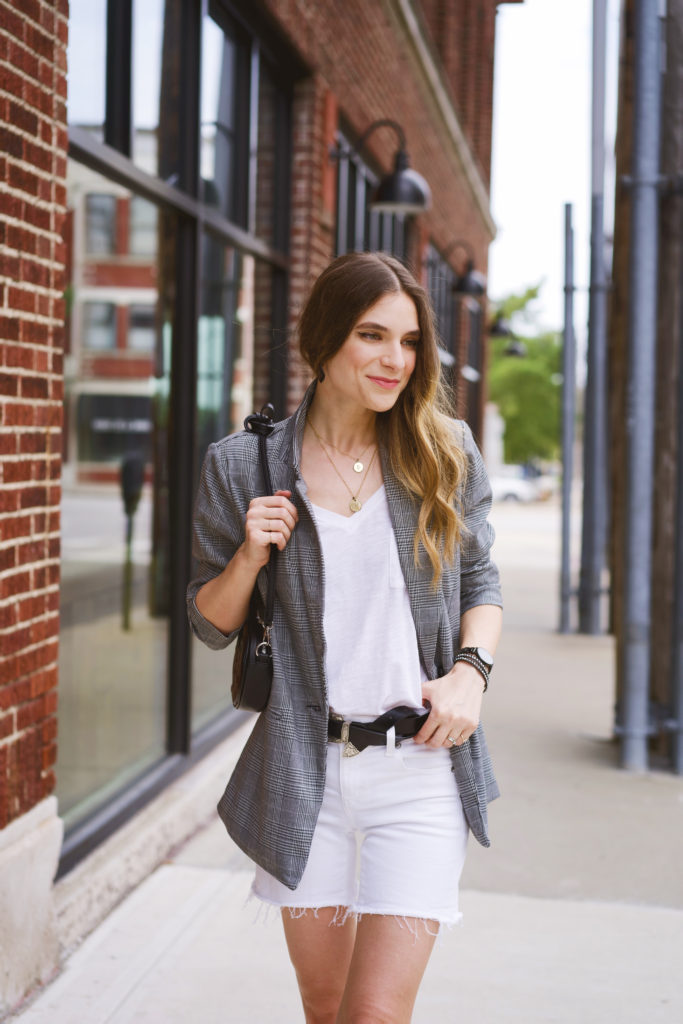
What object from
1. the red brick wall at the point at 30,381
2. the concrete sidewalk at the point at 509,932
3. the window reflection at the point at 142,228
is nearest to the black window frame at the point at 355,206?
the window reflection at the point at 142,228

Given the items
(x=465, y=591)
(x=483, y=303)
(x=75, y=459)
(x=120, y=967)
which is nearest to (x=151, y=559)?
(x=75, y=459)

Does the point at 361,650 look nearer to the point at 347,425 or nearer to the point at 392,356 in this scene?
the point at 347,425

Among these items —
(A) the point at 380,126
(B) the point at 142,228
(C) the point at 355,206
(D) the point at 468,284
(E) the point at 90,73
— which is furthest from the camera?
(D) the point at 468,284

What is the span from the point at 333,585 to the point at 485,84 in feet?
71.1

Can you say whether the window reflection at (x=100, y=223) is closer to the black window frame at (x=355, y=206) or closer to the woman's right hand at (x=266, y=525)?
the black window frame at (x=355, y=206)

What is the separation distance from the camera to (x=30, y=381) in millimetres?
3326

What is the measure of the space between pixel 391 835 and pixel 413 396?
34.8 inches

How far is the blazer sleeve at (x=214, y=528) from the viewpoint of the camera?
7.65 feet

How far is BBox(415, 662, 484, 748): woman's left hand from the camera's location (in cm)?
222

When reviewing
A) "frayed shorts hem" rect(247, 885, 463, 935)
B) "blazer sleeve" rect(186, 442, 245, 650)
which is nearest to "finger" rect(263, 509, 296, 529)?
"blazer sleeve" rect(186, 442, 245, 650)

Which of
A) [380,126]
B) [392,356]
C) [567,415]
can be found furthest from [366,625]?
[567,415]

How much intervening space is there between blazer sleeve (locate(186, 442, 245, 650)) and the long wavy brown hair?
308 mm

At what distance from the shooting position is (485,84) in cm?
2211

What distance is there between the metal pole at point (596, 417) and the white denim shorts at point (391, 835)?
836 cm
